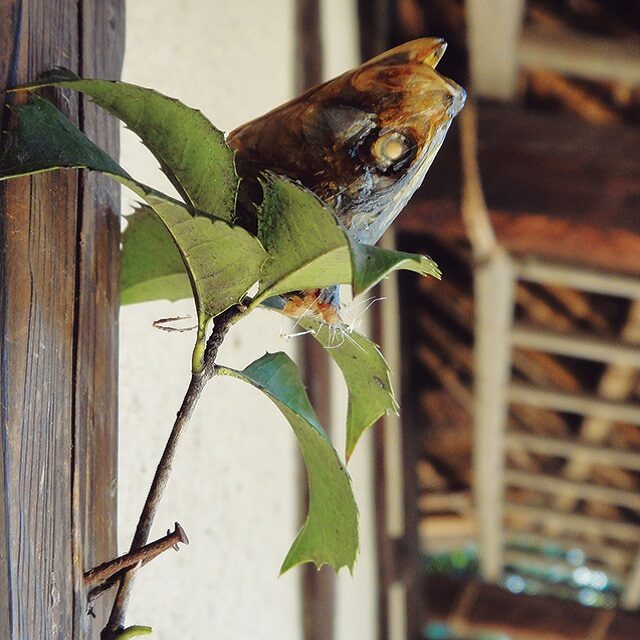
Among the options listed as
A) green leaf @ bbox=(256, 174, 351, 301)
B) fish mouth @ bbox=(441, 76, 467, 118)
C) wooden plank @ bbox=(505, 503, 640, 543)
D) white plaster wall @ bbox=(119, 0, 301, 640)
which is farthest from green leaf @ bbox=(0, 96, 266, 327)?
wooden plank @ bbox=(505, 503, 640, 543)

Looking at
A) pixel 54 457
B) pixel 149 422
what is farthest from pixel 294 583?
pixel 54 457

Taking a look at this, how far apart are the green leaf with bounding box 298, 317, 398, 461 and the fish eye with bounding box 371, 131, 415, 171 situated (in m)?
0.08

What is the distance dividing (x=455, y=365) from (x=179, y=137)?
3007 mm

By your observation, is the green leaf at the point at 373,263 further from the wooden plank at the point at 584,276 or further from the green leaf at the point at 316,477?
the wooden plank at the point at 584,276

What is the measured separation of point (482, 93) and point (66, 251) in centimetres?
166

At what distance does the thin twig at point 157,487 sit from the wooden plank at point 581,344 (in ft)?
7.60

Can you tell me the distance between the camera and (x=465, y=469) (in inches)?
160

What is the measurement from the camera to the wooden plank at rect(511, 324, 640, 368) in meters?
2.52

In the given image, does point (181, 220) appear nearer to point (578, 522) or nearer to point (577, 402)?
point (577, 402)

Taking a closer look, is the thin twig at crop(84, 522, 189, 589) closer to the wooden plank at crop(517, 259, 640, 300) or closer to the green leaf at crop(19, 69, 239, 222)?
the green leaf at crop(19, 69, 239, 222)

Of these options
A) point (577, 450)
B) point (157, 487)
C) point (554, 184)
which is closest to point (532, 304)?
point (577, 450)

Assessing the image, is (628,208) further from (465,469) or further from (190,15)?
(465,469)

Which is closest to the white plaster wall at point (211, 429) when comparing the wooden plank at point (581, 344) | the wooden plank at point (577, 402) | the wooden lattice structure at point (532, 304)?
the wooden lattice structure at point (532, 304)

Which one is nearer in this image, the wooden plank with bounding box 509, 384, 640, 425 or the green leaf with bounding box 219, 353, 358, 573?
the green leaf with bounding box 219, 353, 358, 573
